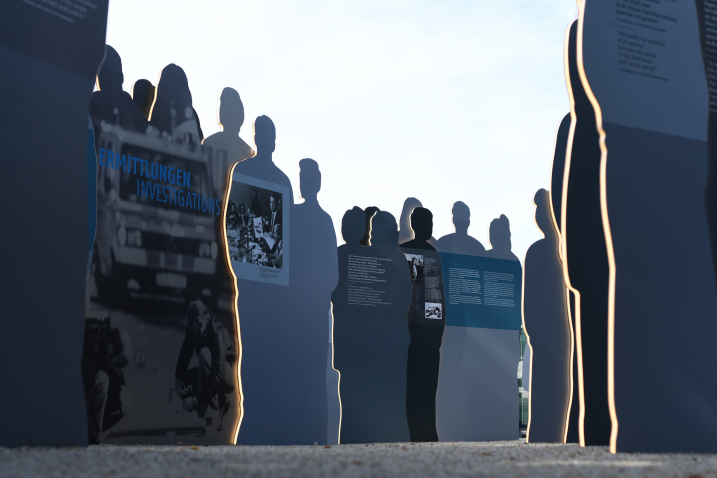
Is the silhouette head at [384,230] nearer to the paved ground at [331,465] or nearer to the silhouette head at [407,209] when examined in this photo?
the silhouette head at [407,209]

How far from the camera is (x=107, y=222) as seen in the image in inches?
268

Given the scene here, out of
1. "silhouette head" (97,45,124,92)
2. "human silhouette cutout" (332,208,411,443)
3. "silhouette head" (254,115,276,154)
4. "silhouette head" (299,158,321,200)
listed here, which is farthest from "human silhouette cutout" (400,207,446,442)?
"silhouette head" (97,45,124,92)

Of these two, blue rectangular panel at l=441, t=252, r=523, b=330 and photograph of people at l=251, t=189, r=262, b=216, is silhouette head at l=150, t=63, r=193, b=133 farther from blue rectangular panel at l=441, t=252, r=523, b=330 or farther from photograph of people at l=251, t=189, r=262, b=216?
blue rectangular panel at l=441, t=252, r=523, b=330

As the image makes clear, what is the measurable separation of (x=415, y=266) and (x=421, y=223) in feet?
2.17

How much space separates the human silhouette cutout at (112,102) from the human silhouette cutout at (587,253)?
167 inches

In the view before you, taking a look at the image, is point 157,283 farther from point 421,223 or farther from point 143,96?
point 421,223

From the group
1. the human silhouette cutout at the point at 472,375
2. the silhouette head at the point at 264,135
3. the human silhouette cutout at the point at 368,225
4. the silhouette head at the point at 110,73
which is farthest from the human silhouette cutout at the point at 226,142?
the human silhouette cutout at the point at 472,375

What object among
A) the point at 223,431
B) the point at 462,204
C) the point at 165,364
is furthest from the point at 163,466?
the point at 462,204

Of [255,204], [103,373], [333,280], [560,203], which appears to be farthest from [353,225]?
[103,373]

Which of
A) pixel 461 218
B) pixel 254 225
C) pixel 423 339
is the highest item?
pixel 461 218

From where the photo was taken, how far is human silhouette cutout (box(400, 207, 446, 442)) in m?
9.59

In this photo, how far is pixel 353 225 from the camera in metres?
9.43

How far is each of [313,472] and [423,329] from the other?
649 centimetres

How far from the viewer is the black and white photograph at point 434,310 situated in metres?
9.78
